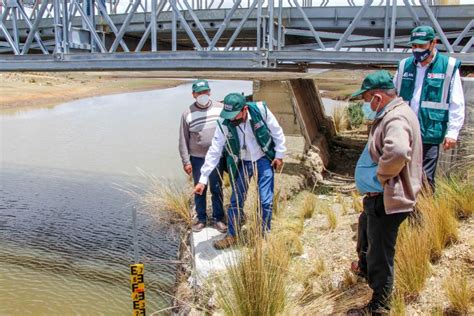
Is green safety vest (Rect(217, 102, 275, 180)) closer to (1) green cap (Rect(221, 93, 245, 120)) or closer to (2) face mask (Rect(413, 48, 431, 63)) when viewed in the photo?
(1) green cap (Rect(221, 93, 245, 120))

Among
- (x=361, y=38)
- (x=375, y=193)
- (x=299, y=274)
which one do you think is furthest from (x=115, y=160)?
Result: (x=375, y=193)

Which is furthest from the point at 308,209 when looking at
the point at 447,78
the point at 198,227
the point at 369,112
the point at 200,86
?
the point at 369,112

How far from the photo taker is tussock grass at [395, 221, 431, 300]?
424 cm

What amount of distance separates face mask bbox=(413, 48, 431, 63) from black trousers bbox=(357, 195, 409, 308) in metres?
1.62

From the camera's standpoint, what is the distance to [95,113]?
25.3 m

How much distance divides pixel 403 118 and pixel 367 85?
0.33 meters

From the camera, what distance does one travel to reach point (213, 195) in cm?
634

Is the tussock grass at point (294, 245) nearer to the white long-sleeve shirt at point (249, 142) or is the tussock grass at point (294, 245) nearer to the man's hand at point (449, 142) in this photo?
the white long-sleeve shirt at point (249, 142)

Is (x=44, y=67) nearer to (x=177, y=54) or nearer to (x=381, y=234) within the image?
(x=177, y=54)

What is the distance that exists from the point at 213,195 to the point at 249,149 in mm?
1184

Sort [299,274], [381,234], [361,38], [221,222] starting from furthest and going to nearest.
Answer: [361,38], [221,222], [299,274], [381,234]

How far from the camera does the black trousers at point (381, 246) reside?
147 inches

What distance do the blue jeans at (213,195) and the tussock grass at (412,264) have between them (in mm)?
2328

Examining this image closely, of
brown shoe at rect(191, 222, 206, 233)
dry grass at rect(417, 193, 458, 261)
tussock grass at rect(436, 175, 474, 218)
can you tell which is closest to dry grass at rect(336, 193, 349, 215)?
tussock grass at rect(436, 175, 474, 218)
